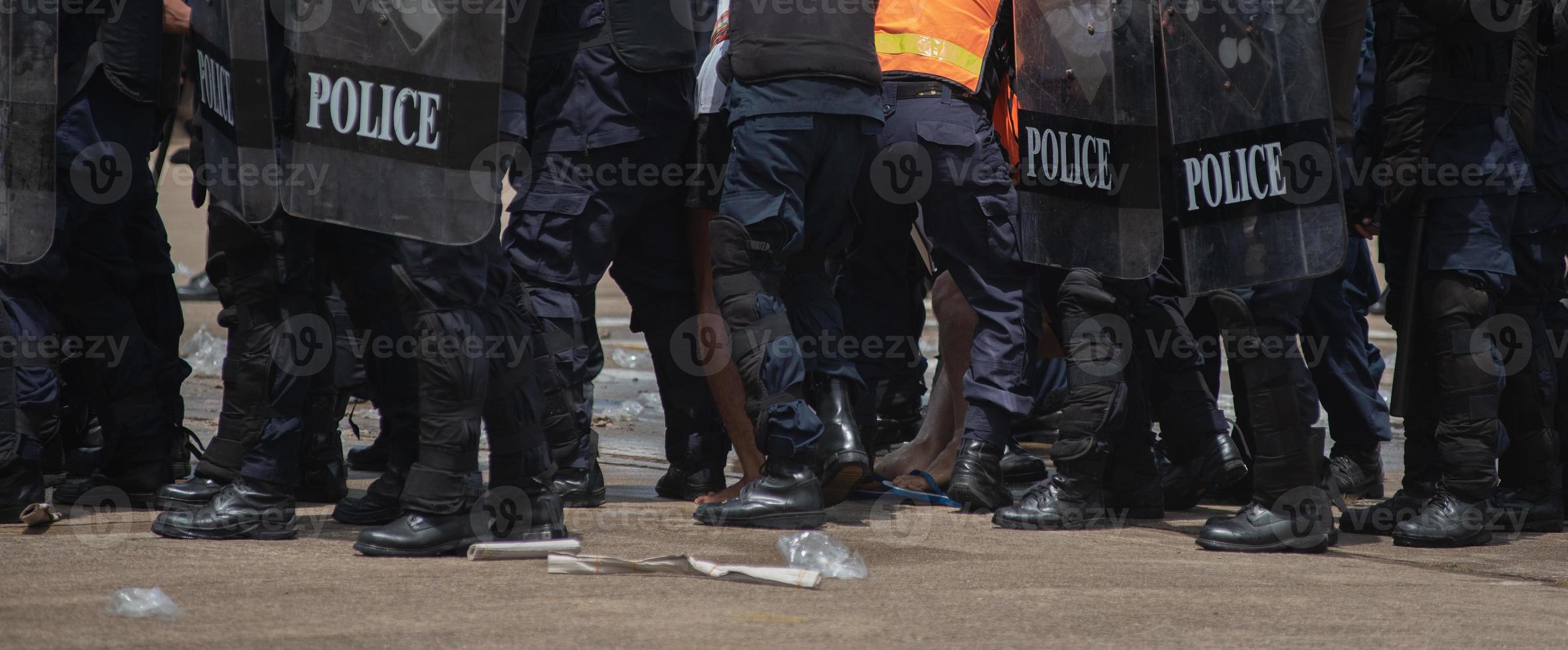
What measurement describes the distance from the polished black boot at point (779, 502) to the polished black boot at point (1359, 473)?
208cm

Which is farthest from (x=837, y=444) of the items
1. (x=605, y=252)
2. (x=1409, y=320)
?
(x=1409, y=320)

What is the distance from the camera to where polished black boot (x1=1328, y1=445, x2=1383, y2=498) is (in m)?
5.39

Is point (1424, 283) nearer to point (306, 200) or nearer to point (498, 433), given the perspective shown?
point (498, 433)

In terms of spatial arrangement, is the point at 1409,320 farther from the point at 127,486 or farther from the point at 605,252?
the point at 127,486

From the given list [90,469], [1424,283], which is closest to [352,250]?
[90,469]

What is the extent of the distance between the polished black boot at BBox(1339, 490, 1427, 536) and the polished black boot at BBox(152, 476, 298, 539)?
276 cm

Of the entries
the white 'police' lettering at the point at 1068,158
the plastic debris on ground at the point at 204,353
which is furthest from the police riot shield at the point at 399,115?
the plastic debris on ground at the point at 204,353

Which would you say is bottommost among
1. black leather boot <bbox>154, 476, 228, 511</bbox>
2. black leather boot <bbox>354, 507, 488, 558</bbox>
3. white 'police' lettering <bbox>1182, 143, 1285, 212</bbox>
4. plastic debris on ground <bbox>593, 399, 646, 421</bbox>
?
black leather boot <bbox>354, 507, 488, 558</bbox>

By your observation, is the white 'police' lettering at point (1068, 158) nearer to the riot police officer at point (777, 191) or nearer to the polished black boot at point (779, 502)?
the riot police officer at point (777, 191)

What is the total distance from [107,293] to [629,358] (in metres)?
4.93

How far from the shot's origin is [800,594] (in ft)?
10.5

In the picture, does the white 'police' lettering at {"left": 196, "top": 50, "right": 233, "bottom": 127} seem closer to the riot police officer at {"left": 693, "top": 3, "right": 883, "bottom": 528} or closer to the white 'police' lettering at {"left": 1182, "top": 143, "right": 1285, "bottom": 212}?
the riot police officer at {"left": 693, "top": 3, "right": 883, "bottom": 528}

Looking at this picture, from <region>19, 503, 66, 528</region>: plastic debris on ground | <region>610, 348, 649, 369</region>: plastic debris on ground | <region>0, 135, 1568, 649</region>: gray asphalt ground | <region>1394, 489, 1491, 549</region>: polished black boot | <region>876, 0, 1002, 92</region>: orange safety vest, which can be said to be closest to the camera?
<region>0, 135, 1568, 649</region>: gray asphalt ground

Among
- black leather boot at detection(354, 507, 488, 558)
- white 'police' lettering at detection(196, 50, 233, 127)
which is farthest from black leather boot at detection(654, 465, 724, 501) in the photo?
white 'police' lettering at detection(196, 50, 233, 127)
